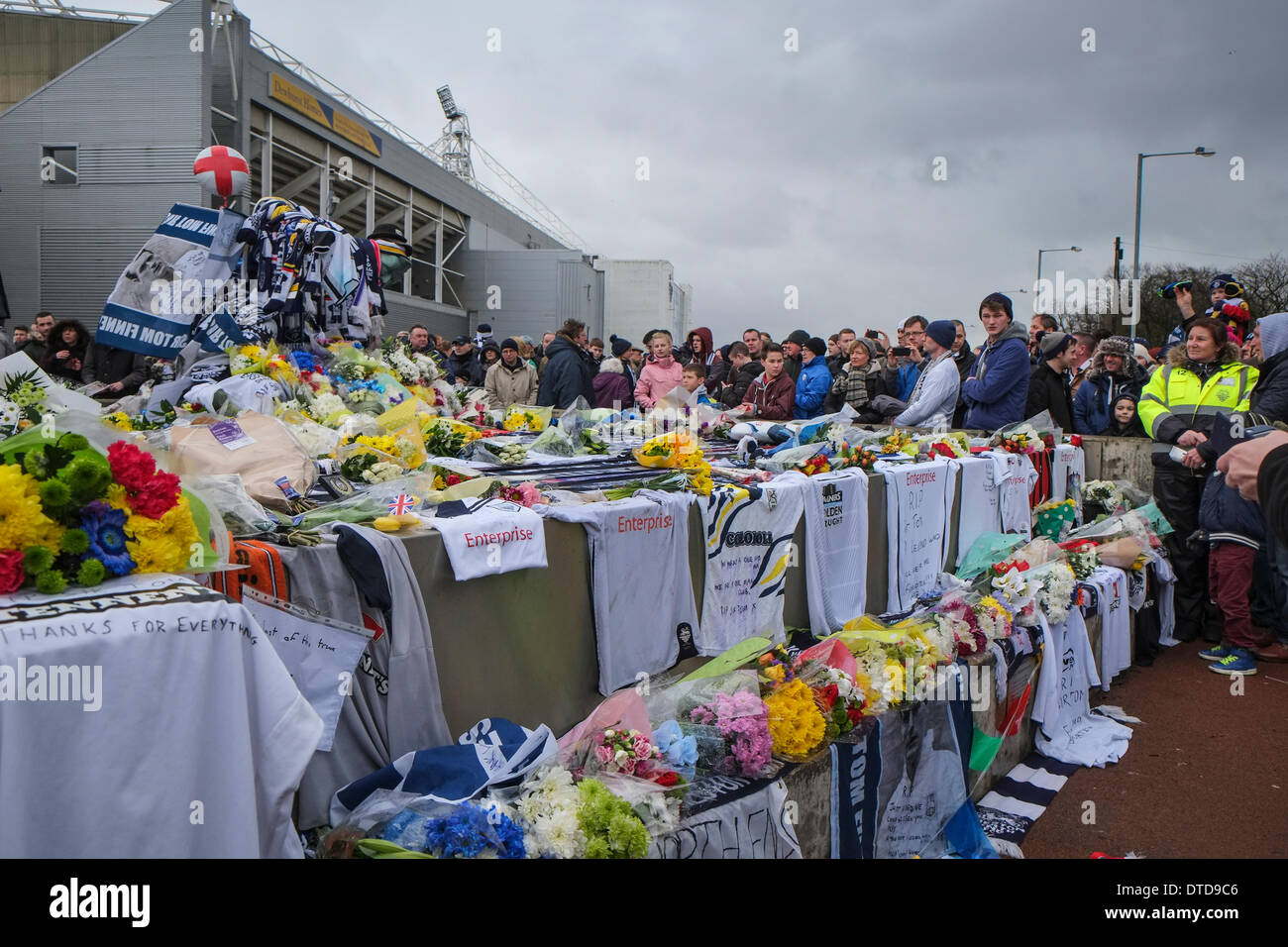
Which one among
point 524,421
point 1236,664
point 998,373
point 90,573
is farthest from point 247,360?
point 1236,664

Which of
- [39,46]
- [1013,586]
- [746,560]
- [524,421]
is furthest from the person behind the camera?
[39,46]

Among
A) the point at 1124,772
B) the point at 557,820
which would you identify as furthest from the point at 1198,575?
the point at 557,820

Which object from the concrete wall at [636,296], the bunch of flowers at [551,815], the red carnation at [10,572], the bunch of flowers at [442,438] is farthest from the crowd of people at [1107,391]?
the concrete wall at [636,296]

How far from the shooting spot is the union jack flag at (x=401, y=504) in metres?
3.63

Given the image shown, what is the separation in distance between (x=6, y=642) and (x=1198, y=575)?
7.79 m

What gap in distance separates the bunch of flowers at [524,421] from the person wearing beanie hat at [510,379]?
3.13 meters

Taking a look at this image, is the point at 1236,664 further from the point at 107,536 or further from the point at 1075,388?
the point at 107,536

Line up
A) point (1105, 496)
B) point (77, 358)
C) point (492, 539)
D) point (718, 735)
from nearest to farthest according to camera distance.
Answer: point (718, 735), point (492, 539), point (1105, 496), point (77, 358)

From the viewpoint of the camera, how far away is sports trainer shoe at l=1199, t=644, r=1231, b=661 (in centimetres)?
671

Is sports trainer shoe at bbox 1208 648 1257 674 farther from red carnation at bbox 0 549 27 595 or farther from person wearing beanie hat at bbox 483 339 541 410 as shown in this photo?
person wearing beanie hat at bbox 483 339 541 410

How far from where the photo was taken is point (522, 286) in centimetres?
2784

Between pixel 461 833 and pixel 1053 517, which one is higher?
pixel 1053 517

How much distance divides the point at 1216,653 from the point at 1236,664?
0.34 meters

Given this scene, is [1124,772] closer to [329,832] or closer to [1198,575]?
[1198,575]
